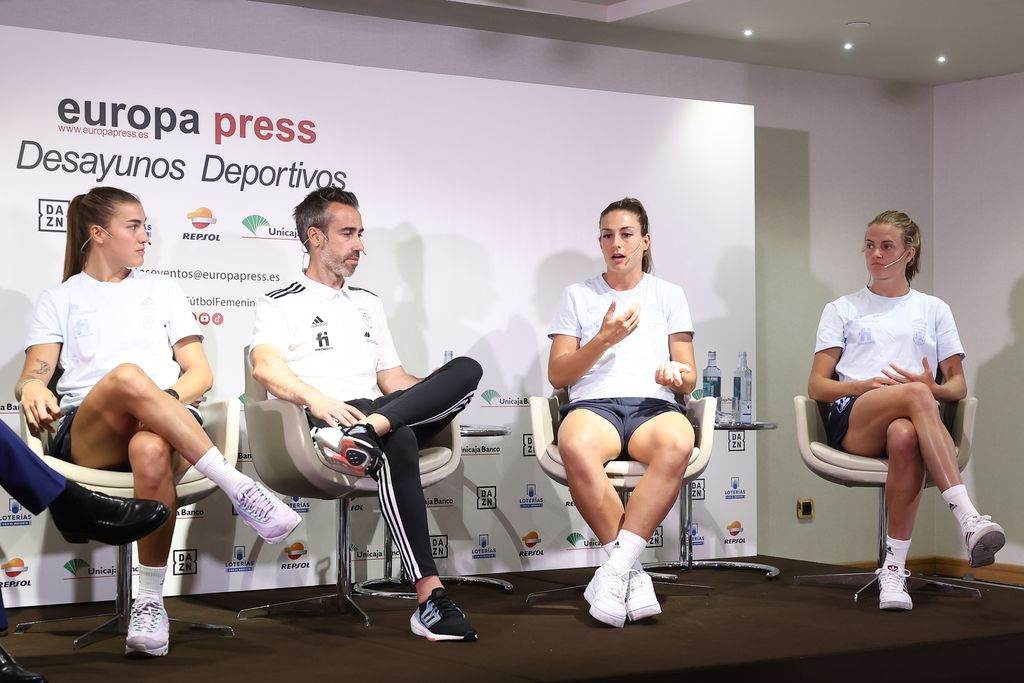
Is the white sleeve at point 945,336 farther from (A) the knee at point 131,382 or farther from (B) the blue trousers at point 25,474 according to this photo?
(B) the blue trousers at point 25,474

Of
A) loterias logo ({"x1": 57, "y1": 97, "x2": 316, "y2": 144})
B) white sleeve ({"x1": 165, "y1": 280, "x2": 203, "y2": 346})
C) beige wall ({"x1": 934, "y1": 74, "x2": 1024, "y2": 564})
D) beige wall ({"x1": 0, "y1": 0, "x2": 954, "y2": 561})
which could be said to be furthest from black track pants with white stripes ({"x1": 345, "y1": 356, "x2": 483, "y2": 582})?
beige wall ({"x1": 934, "y1": 74, "x2": 1024, "y2": 564})

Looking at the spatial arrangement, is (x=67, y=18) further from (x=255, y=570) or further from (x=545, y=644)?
(x=545, y=644)

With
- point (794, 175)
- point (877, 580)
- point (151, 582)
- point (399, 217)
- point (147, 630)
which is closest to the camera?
point (147, 630)

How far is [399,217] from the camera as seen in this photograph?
475 centimetres

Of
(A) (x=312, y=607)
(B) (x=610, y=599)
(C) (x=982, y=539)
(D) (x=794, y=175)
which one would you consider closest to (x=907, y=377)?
(C) (x=982, y=539)

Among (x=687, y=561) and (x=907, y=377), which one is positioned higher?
(x=907, y=377)

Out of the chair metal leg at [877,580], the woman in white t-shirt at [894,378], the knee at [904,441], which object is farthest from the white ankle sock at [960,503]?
the chair metal leg at [877,580]

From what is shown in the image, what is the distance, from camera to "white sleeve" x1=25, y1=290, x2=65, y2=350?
12.4ft

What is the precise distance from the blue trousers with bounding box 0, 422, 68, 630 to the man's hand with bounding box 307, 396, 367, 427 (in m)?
0.84

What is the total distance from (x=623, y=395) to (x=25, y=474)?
2034 millimetres

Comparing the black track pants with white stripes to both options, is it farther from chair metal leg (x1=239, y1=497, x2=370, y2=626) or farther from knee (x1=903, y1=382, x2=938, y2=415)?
knee (x1=903, y1=382, x2=938, y2=415)

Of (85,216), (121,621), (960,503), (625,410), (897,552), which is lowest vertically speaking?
(121,621)

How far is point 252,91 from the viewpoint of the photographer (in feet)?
14.7

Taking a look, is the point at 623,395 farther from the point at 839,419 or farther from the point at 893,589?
the point at 893,589
